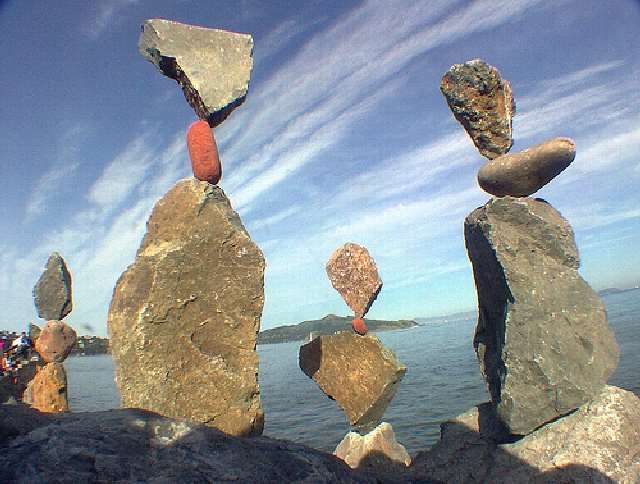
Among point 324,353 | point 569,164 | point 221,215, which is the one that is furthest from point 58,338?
point 569,164

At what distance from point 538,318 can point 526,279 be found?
0.61 meters

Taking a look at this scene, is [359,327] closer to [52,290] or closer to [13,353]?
[52,290]

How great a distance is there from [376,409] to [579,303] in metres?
4.45

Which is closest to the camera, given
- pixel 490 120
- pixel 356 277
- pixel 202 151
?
pixel 202 151

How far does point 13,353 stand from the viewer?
13.1 meters

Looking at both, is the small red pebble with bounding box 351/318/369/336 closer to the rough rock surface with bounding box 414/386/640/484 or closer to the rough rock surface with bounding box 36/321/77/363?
the rough rock surface with bounding box 414/386/640/484

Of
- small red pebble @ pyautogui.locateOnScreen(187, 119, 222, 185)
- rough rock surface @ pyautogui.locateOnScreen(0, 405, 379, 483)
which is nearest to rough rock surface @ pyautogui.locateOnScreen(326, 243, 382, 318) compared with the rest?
small red pebble @ pyautogui.locateOnScreen(187, 119, 222, 185)

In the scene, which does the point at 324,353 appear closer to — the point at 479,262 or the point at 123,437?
the point at 479,262

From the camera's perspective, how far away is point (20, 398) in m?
12.7

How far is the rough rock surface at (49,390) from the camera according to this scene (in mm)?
9930

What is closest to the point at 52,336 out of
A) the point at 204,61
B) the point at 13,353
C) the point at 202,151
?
the point at 13,353

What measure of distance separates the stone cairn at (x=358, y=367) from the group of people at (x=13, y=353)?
9.49 metres

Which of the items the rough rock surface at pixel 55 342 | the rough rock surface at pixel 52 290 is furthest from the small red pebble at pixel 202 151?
the rough rock surface at pixel 55 342

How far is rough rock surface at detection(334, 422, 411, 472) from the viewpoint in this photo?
9.09 m
